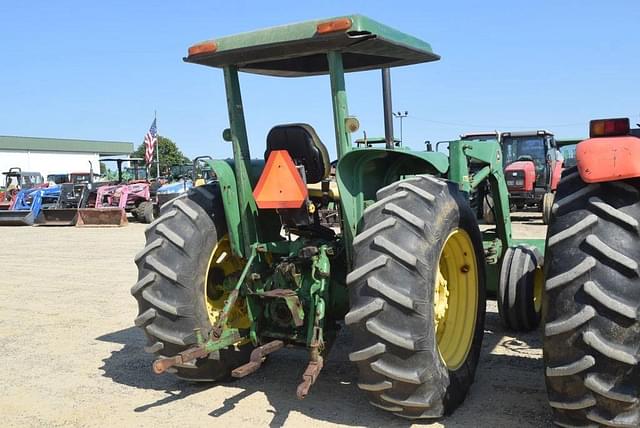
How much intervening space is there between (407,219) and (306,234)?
4.28 ft

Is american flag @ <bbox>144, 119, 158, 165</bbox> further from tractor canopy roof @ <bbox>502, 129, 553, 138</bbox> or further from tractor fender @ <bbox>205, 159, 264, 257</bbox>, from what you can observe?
tractor fender @ <bbox>205, 159, 264, 257</bbox>

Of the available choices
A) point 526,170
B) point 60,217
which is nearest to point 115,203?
point 60,217

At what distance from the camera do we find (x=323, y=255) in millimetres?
4188

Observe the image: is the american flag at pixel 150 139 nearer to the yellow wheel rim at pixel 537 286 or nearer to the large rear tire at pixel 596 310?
the yellow wheel rim at pixel 537 286

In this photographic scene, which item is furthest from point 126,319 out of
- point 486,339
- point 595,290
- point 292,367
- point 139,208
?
point 139,208

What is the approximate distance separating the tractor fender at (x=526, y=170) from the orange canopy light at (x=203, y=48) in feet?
49.8

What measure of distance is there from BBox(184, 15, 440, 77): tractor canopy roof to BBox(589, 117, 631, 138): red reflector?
1.34 meters

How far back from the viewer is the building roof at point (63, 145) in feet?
225

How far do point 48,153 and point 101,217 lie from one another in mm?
58032

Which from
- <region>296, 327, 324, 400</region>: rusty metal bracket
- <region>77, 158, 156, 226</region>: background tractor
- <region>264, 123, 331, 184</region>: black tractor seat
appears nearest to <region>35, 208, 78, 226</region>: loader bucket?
<region>77, 158, 156, 226</region>: background tractor

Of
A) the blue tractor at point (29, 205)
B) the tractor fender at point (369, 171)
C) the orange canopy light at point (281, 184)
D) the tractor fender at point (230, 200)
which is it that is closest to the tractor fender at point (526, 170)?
the tractor fender at point (369, 171)

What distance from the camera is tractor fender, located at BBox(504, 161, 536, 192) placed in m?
18.1

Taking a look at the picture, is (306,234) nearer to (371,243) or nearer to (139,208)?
(371,243)

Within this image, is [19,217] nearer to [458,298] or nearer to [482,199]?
[482,199]
